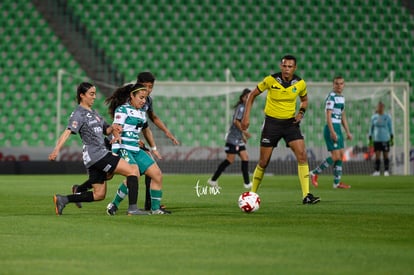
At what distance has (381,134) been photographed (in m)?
25.4

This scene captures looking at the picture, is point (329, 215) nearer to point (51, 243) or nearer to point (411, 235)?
point (411, 235)

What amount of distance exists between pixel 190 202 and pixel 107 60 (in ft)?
54.4

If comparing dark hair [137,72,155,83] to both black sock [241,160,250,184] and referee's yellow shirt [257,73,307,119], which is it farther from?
black sock [241,160,250,184]

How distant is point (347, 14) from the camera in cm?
3077

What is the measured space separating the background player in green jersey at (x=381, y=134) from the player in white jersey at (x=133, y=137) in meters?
15.6

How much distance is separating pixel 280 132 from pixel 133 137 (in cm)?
282

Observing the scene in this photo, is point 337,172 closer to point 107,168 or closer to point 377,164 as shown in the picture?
point 377,164

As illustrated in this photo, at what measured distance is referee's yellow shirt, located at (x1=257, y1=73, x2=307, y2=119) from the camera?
12.6 meters

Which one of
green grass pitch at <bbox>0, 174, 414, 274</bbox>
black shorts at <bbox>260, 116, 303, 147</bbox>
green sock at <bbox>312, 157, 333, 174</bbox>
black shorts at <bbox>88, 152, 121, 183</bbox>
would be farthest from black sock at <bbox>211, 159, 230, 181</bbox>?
black shorts at <bbox>88, 152, 121, 183</bbox>

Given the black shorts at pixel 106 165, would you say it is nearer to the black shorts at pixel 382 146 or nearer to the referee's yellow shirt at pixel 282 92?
the referee's yellow shirt at pixel 282 92

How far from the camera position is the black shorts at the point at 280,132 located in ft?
41.5

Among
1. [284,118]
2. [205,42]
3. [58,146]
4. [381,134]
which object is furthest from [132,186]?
[205,42]

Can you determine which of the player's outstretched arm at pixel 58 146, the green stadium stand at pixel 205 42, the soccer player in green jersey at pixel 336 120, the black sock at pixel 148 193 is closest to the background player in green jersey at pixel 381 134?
the green stadium stand at pixel 205 42

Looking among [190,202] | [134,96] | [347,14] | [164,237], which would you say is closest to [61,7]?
[347,14]
